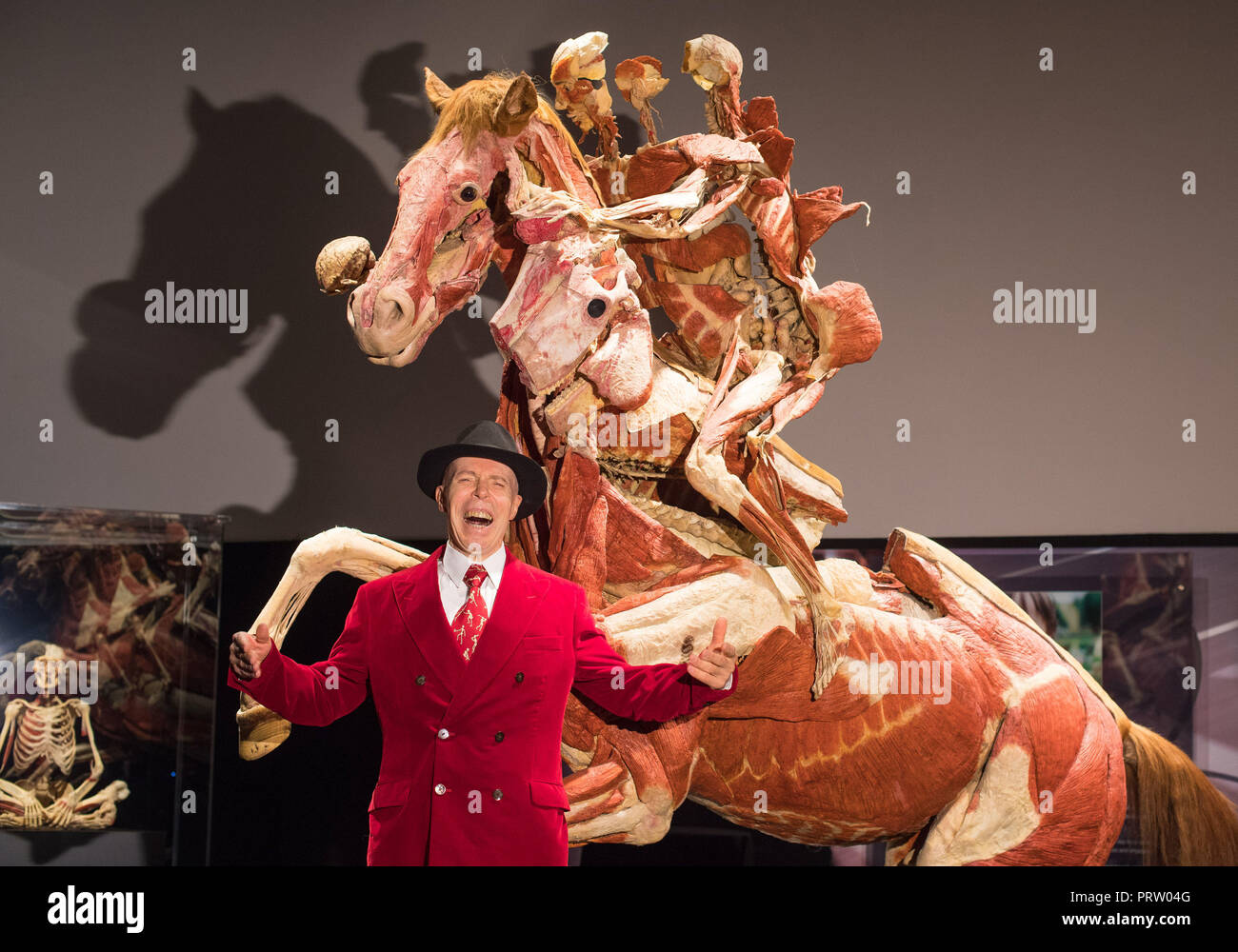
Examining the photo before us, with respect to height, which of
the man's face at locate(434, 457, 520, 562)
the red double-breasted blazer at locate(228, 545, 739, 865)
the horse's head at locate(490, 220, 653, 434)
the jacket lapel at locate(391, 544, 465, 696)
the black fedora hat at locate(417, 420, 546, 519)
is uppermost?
the horse's head at locate(490, 220, 653, 434)

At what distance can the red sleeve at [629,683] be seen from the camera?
2193mm

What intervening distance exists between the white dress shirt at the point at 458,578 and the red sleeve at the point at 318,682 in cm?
18

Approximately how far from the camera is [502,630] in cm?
220

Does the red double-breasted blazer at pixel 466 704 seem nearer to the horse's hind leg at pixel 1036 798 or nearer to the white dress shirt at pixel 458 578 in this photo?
the white dress shirt at pixel 458 578

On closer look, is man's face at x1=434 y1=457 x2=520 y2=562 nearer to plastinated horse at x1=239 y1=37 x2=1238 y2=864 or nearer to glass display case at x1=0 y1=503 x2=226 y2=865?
plastinated horse at x1=239 y1=37 x2=1238 y2=864

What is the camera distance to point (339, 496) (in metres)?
3.20

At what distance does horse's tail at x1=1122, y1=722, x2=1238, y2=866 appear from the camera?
2.86 metres

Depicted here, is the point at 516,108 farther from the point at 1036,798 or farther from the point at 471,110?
the point at 1036,798

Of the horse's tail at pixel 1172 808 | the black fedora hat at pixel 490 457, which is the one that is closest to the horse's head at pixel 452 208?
the black fedora hat at pixel 490 457

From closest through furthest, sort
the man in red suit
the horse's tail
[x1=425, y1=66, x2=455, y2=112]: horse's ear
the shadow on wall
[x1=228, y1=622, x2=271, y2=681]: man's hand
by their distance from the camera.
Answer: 1. [x1=228, y1=622, x2=271, y2=681]: man's hand
2. the man in red suit
3. [x1=425, y1=66, x2=455, y2=112]: horse's ear
4. the horse's tail
5. the shadow on wall

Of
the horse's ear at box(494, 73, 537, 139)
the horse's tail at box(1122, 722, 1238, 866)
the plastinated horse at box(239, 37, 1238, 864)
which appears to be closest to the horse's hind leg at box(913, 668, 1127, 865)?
the plastinated horse at box(239, 37, 1238, 864)

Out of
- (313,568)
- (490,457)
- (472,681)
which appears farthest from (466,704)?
(313,568)
